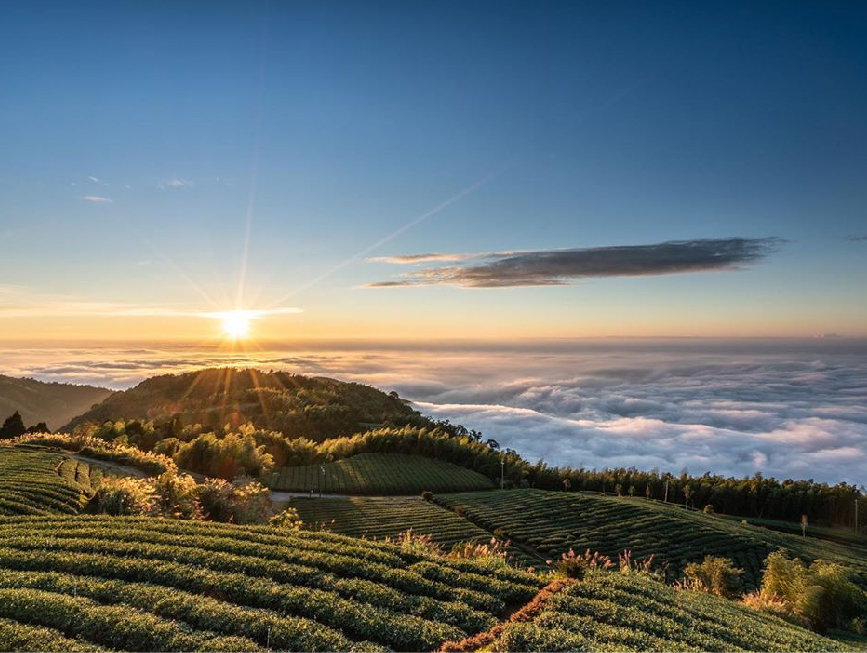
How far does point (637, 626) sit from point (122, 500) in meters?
20.8

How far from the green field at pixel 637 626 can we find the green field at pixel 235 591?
1258mm

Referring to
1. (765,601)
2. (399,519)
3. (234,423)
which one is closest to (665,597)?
(765,601)

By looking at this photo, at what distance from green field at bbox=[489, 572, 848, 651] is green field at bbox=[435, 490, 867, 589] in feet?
128

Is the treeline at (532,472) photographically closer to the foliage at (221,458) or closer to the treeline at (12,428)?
the foliage at (221,458)

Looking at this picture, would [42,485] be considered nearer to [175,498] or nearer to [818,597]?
[175,498]

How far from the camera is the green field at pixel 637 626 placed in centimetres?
1157

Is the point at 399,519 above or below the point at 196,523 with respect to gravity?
below

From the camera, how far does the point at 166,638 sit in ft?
34.9

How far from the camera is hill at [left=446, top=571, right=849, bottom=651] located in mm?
11570

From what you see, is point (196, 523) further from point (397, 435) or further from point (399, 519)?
point (397, 435)

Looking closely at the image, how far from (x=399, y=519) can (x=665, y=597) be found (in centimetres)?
5254

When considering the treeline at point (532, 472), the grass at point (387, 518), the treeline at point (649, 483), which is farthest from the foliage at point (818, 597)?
the treeline at point (649, 483)

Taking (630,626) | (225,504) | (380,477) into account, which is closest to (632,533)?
(380,477)

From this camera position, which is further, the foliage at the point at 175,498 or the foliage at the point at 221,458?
the foliage at the point at 221,458
